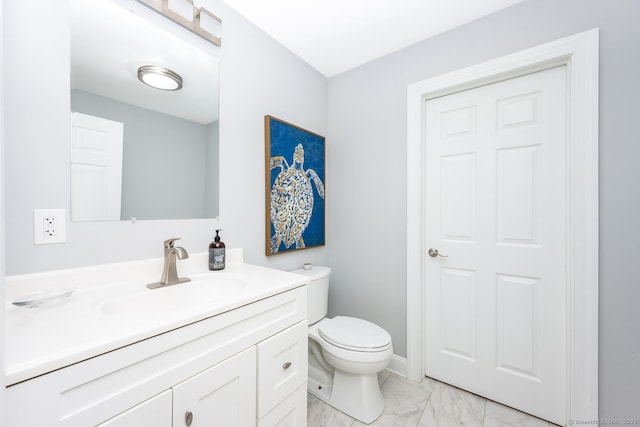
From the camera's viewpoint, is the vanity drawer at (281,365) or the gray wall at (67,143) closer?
the gray wall at (67,143)

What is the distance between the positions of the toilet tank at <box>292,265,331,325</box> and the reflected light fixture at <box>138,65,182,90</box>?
1281 millimetres

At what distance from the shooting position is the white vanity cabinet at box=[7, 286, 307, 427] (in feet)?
1.89

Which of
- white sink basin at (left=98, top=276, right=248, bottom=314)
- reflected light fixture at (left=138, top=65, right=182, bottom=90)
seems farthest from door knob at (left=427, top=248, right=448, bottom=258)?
reflected light fixture at (left=138, top=65, right=182, bottom=90)

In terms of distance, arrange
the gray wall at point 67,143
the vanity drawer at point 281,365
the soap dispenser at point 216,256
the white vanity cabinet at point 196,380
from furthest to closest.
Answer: the soap dispenser at point 216,256 < the vanity drawer at point 281,365 < the gray wall at point 67,143 < the white vanity cabinet at point 196,380

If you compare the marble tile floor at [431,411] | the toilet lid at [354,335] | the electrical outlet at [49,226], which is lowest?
the marble tile floor at [431,411]

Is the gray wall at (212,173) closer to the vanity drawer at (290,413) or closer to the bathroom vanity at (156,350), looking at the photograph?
the bathroom vanity at (156,350)

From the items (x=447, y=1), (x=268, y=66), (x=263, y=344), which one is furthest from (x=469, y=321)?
(x=268, y=66)

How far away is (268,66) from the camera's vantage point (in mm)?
1730

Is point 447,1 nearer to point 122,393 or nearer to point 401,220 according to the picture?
point 401,220

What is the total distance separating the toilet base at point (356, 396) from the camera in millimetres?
1496

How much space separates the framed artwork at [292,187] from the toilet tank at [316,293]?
216 mm

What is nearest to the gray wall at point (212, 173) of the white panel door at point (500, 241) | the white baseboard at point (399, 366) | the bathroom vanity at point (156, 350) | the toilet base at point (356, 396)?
the bathroom vanity at point (156, 350)

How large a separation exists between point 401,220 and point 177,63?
1.60 metres

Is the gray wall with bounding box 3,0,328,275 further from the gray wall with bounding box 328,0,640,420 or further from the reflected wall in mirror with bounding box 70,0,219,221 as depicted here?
the gray wall with bounding box 328,0,640,420
